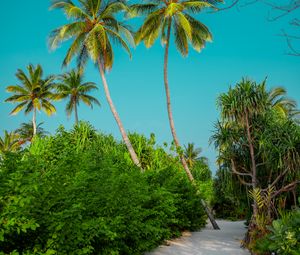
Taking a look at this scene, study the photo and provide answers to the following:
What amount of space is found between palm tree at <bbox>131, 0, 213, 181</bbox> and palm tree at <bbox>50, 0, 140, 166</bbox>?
4.64ft

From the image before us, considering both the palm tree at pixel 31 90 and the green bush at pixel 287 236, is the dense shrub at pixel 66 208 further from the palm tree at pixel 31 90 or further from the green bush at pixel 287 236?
the palm tree at pixel 31 90

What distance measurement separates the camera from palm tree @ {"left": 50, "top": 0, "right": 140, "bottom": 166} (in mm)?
22953

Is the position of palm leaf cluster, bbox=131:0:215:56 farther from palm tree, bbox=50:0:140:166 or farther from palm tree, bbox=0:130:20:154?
palm tree, bbox=0:130:20:154

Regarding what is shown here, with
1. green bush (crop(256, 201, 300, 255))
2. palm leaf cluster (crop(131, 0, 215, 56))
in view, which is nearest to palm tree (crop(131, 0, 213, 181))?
palm leaf cluster (crop(131, 0, 215, 56))

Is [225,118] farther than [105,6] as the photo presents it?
No

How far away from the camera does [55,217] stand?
5484 millimetres

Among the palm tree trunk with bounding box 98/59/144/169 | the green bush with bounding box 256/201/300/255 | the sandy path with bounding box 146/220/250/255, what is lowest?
the sandy path with bounding box 146/220/250/255

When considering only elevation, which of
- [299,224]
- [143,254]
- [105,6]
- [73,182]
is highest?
[105,6]

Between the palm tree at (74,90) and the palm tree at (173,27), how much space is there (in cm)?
1858

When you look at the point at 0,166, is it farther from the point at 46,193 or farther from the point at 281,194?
the point at 281,194

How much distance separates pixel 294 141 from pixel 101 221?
30.8ft

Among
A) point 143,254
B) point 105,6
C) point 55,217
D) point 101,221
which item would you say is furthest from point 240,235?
point 105,6

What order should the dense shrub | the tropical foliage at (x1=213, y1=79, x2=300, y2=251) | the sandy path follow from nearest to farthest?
the dense shrub < the sandy path < the tropical foliage at (x1=213, y1=79, x2=300, y2=251)

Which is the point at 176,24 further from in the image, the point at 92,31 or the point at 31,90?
the point at 31,90
